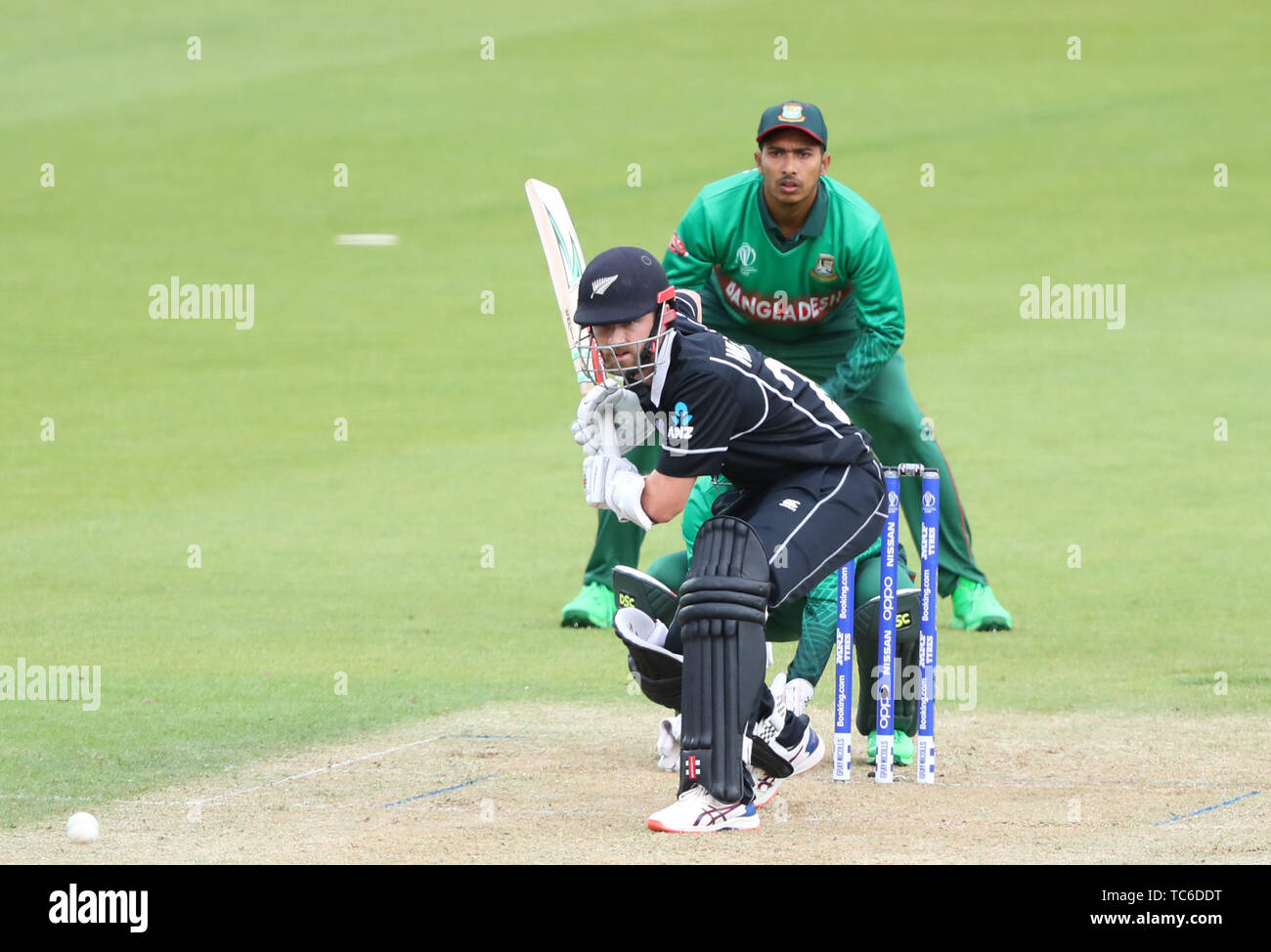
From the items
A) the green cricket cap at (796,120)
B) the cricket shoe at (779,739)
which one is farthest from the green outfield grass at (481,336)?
the green cricket cap at (796,120)

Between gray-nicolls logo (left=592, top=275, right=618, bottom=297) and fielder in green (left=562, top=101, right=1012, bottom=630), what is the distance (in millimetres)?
2132

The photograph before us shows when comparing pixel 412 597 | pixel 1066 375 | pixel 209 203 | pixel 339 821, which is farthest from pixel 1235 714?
pixel 209 203

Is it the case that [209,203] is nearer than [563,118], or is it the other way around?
[209,203]

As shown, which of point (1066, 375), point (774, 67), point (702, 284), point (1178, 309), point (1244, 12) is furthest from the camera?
point (1244, 12)

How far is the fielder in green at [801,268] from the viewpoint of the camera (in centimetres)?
750

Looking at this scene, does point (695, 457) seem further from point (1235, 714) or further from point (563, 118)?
point (563, 118)

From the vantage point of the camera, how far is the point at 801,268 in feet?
25.4

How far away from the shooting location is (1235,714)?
713 centimetres

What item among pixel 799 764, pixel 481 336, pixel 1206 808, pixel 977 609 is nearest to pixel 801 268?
pixel 977 609

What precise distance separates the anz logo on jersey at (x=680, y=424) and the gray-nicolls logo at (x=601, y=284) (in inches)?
15.7

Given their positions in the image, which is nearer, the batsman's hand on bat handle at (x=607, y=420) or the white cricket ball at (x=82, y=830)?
the white cricket ball at (x=82, y=830)

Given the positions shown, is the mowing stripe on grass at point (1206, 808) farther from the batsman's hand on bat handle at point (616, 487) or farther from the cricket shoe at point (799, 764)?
the batsman's hand on bat handle at point (616, 487)

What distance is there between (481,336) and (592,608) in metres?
9.81

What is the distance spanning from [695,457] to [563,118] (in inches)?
903
